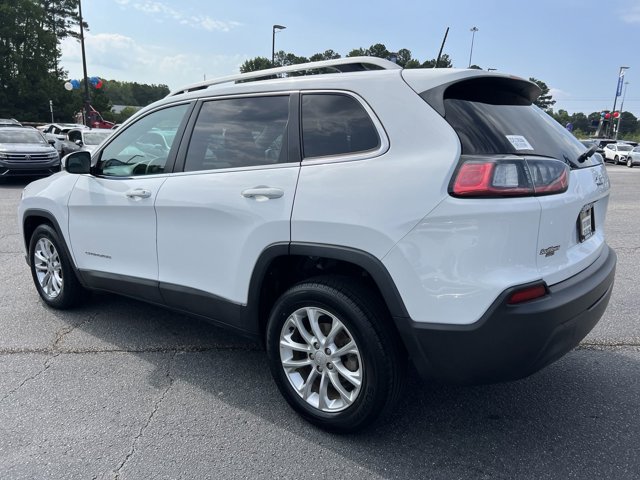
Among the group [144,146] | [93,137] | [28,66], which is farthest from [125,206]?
[28,66]

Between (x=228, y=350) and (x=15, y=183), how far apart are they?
1450 cm

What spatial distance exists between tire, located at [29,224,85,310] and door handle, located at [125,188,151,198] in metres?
1.16

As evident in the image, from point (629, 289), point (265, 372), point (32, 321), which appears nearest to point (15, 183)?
point (32, 321)

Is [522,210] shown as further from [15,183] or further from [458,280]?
[15,183]

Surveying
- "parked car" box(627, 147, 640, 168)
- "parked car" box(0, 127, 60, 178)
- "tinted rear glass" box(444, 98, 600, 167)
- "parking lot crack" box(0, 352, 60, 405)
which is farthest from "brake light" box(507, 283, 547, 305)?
"parked car" box(627, 147, 640, 168)

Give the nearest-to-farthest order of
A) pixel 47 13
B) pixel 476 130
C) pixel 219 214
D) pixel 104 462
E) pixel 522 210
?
pixel 522 210 < pixel 476 130 < pixel 104 462 < pixel 219 214 < pixel 47 13

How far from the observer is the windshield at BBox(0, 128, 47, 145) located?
47.9 ft

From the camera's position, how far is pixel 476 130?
230 cm

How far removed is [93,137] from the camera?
16.8 m

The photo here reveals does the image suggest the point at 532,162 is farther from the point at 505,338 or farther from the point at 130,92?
the point at 130,92

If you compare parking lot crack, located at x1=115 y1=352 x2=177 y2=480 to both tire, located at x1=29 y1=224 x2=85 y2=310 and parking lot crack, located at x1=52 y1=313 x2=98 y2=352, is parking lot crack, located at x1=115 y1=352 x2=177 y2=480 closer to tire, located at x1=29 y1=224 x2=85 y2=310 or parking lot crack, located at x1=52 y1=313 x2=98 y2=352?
parking lot crack, located at x1=52 y1=313 x2=98 y2=352

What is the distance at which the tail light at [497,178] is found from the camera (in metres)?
2.12

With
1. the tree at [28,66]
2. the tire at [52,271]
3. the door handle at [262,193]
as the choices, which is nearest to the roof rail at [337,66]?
the door handle at [262,193]

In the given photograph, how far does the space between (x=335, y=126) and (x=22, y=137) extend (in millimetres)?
15545
